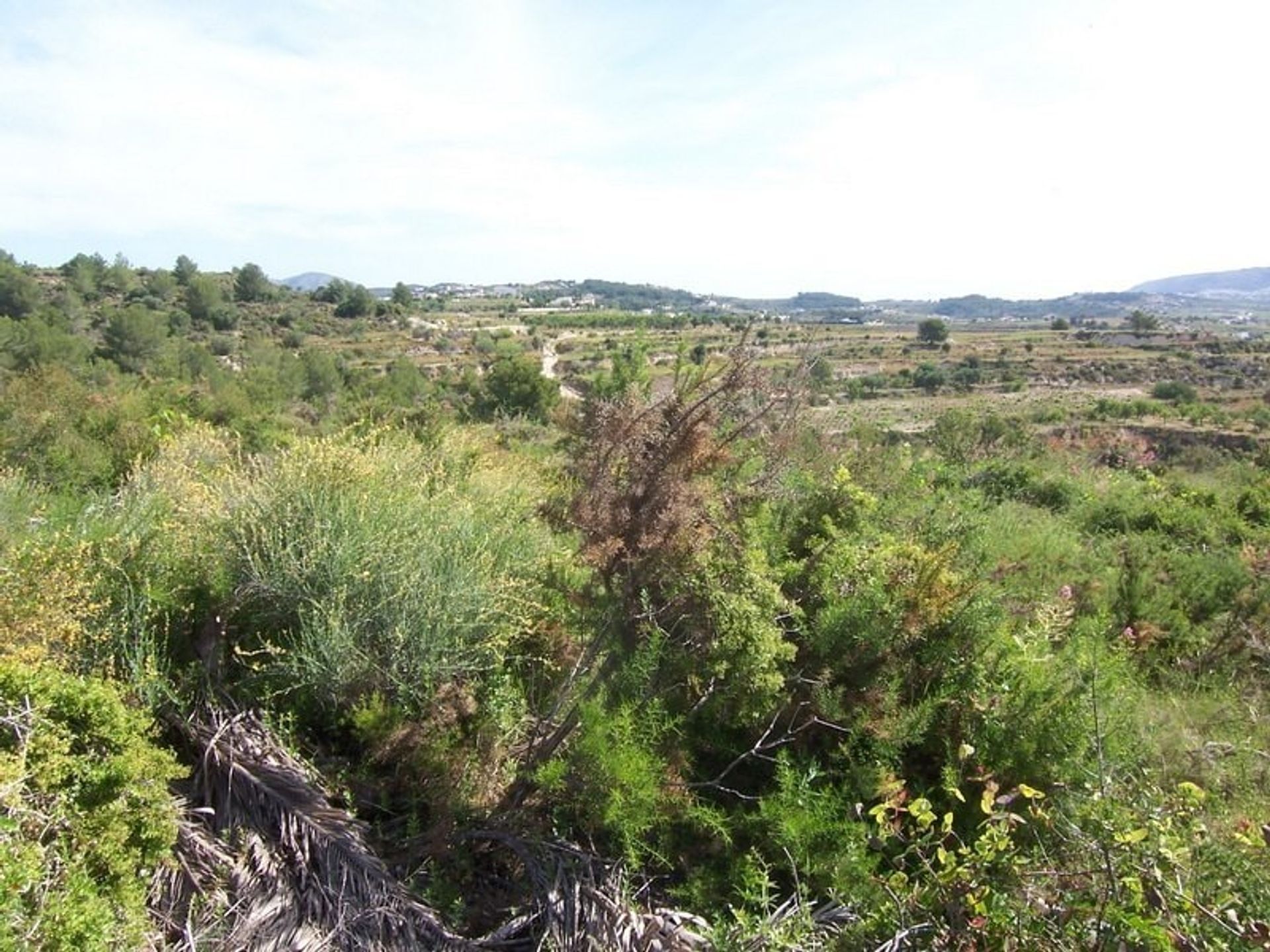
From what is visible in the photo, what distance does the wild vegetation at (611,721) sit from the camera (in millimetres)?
2369

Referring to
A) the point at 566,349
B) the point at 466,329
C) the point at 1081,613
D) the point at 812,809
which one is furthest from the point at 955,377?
the point at 812,809

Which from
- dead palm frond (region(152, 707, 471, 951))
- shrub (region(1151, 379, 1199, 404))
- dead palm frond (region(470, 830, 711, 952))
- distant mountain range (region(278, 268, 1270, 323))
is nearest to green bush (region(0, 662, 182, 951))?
dead palm frond (region(152, 707, 471, 951))

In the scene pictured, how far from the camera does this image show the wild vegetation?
2.37 meters

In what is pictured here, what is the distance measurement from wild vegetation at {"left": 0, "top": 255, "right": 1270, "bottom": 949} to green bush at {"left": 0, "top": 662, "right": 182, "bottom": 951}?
0.04 ft

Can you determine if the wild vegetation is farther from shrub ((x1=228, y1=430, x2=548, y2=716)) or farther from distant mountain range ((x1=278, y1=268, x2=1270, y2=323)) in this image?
distant mountain range ((x1=278, y1=268, x2=1270, y2=323))

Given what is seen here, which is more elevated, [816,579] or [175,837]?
[816,579]

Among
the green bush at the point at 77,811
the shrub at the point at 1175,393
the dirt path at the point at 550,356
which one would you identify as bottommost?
the shrub at the point at 1175,393

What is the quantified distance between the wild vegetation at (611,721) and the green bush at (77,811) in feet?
0.04

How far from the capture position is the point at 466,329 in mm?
68312

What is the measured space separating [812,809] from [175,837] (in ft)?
7.72

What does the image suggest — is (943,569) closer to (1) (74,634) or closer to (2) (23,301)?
(1) (74,634)

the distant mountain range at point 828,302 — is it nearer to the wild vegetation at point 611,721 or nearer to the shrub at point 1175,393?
the shrub at point 1175,393

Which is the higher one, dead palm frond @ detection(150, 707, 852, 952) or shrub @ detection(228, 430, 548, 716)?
shrub @ detection(228, 430, 548, 716)

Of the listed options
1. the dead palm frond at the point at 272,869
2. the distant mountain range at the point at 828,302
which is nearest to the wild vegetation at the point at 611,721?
the dead palm frond at the point at 272,869
